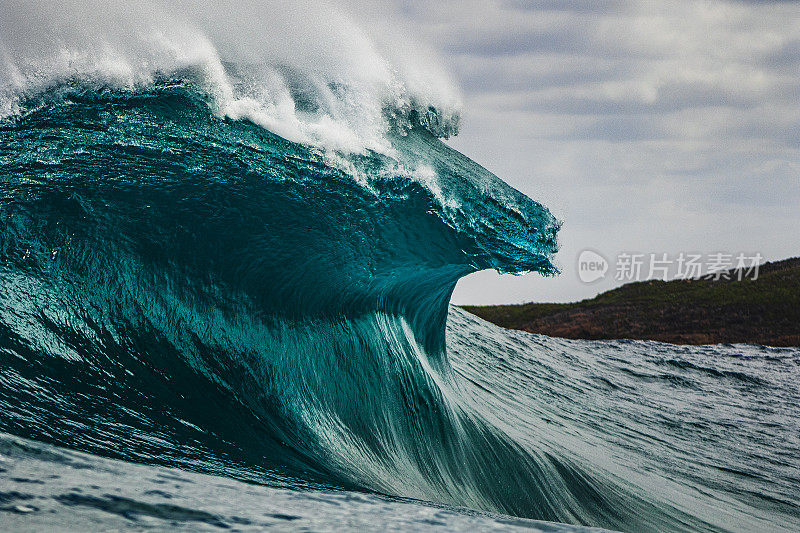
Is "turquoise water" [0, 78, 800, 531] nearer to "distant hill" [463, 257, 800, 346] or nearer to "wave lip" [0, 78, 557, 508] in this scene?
"wave lip" [0, 78, 557, 508]

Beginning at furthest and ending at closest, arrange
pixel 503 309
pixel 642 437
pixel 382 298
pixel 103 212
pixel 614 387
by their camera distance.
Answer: pixel 503 309 < pixel 614 387 < pixel 642 437 < pixel 382 298 < pixel 103 212

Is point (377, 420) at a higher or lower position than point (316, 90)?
lower

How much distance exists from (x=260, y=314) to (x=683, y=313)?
23.1m

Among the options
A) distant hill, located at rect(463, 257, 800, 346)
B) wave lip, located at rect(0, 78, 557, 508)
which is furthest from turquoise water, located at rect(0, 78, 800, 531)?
distant hill, located at rect(463, 257, 800, 346)

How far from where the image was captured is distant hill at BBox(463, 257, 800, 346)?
22422 mm

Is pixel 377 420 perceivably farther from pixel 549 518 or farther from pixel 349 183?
pixel 349 183

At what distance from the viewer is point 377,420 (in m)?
4.76

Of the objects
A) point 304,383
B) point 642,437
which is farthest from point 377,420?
point 642,437

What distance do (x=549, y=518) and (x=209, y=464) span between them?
8.15 feet

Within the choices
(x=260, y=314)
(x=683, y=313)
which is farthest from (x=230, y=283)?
(x=683, y=313)

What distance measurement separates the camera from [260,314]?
15.4ft

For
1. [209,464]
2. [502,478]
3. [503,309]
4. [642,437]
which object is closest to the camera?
[209,464]

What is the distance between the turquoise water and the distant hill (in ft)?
52.8

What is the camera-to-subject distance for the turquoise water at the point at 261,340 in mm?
2666
